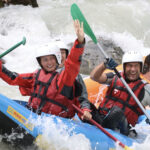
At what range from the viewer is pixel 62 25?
9.34 meters

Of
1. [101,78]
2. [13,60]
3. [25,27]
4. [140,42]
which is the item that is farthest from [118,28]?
[101,78]

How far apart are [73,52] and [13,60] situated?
4709mm

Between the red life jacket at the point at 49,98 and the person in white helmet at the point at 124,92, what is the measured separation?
357 millimetres

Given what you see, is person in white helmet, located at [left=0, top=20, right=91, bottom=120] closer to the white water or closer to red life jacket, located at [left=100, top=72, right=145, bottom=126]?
red life jacket, located at [left=100, top=72, right=145, bottom=126]

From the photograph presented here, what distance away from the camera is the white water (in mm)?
8102

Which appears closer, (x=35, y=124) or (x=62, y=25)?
(x=35, y=124)

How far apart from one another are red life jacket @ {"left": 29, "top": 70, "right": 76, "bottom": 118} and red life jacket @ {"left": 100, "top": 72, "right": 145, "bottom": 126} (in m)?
0.39

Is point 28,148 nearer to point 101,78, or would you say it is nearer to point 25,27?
point 101,78

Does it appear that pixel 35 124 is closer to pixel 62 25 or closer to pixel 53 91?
pixel 53 91

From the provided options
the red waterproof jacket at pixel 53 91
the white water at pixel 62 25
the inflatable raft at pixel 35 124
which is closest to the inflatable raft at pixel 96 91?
the red waterproof jacket at pixel 53 91

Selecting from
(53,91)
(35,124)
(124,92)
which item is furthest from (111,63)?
(35,124)

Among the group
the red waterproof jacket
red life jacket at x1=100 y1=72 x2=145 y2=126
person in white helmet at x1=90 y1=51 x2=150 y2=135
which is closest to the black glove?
person in white helmet at x1=90 y1=51 x2=150 y2=135

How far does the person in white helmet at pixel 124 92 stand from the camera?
124 inches

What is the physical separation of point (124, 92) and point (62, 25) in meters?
6.34
